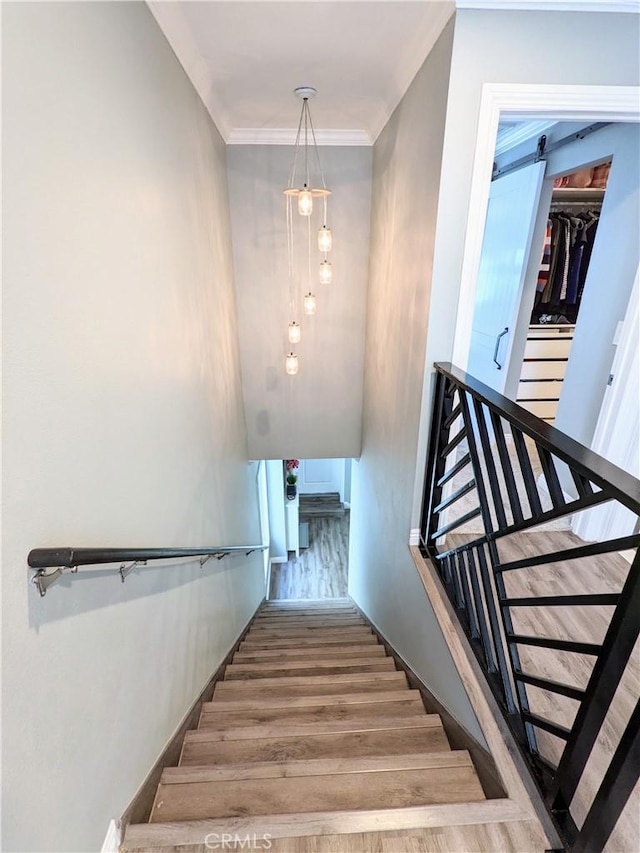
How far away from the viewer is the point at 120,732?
1.17 m

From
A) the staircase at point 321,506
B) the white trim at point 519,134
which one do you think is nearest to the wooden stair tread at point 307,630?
the staircase at point 321,506

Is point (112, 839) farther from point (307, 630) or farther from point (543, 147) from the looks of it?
point (543, 147)

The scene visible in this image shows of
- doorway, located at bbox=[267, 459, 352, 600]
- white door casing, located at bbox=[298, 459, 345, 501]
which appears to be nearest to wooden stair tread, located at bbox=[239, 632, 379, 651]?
doorway, located at bbox=[267, 459, 352, 600]

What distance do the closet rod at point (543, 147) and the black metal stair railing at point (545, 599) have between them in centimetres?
181

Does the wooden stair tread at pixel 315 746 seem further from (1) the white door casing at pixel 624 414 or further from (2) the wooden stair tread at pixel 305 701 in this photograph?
(1) the white door casing at pixel 624 414

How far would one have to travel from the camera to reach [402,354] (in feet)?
8.02

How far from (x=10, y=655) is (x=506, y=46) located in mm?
2316

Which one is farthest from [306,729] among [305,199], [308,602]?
[308,602]

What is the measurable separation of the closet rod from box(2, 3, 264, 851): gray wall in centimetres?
223

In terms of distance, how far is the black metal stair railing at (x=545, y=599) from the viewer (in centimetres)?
93

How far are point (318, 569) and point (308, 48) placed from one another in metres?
6.03

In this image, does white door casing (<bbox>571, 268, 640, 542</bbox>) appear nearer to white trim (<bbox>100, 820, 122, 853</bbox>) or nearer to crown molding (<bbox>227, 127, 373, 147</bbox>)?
crown molding (<bbox>227, 127, 373, 147</bbox>)

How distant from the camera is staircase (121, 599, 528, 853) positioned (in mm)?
1164

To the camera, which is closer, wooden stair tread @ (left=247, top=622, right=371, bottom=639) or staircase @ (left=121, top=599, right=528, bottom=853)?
staircase @ (left=121, top=599, right=528, bottom=853)
